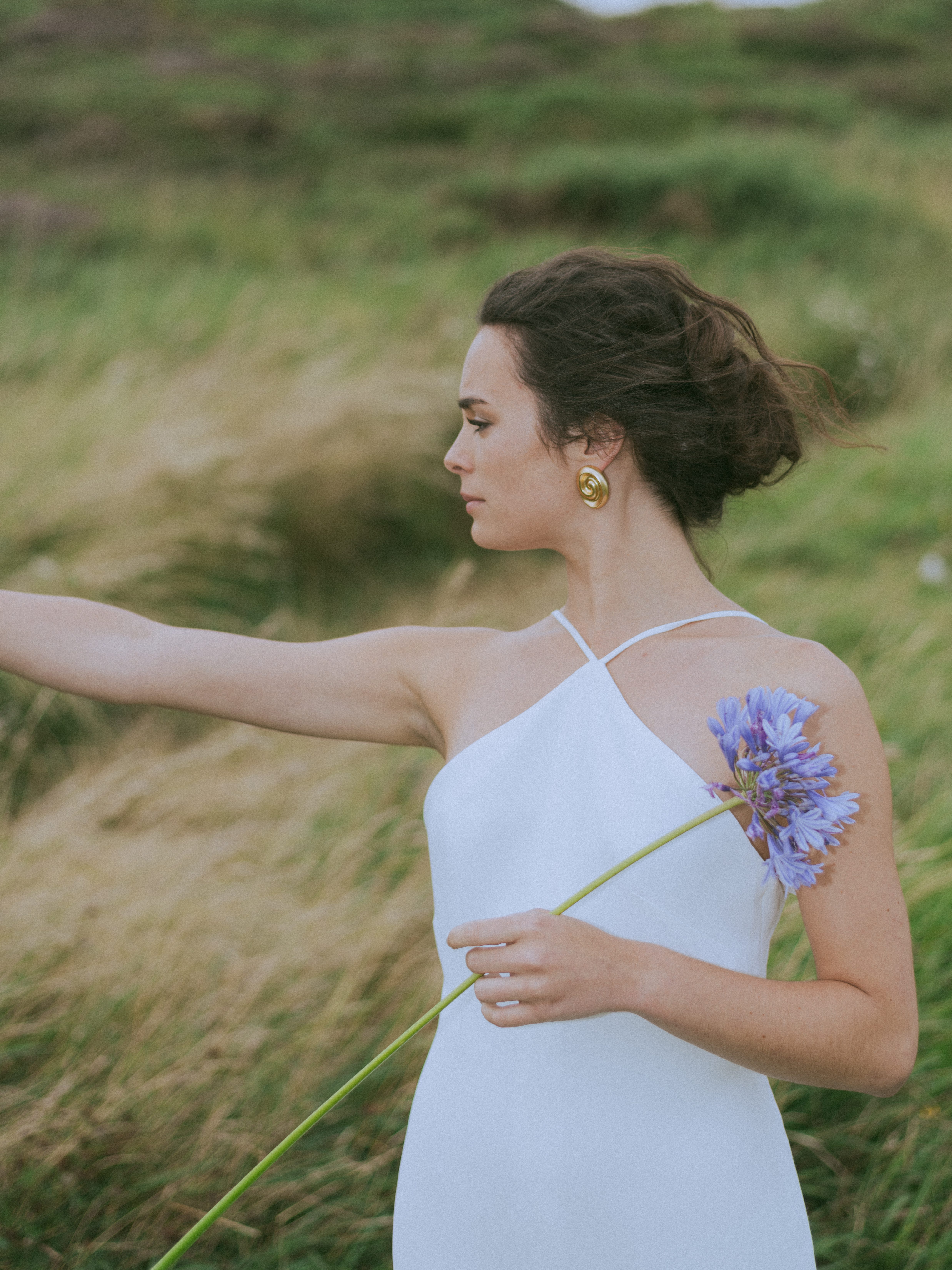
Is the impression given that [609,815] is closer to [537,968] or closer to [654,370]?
[537,968]

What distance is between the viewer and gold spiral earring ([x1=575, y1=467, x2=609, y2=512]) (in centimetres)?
147

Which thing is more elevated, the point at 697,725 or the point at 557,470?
the point at 557,470

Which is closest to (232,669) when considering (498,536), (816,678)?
(498,536)

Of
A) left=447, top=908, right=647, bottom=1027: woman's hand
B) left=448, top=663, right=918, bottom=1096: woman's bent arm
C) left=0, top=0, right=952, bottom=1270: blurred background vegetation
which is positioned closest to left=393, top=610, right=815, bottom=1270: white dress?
left=448, top=663, right=918, bottom=1096: woman's bent arm

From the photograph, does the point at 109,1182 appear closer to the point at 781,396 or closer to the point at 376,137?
the point at 781,396

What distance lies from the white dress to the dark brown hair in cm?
23

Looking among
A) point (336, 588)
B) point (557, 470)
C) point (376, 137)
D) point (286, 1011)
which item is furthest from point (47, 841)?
point (376, 137)

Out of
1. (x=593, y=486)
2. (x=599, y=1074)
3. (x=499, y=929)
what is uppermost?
(x=593, y=486)

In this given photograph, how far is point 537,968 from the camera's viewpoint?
Answer: 1.08 m

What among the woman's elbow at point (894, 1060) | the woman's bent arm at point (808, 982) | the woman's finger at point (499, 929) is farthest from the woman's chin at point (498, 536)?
the woman's elbow at point (894, 1060)

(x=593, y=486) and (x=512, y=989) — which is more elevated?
(x=593, y=486)

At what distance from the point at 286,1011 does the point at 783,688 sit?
1782 mm

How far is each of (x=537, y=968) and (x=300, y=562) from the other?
4.67 metres

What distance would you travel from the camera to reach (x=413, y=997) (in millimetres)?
2500
